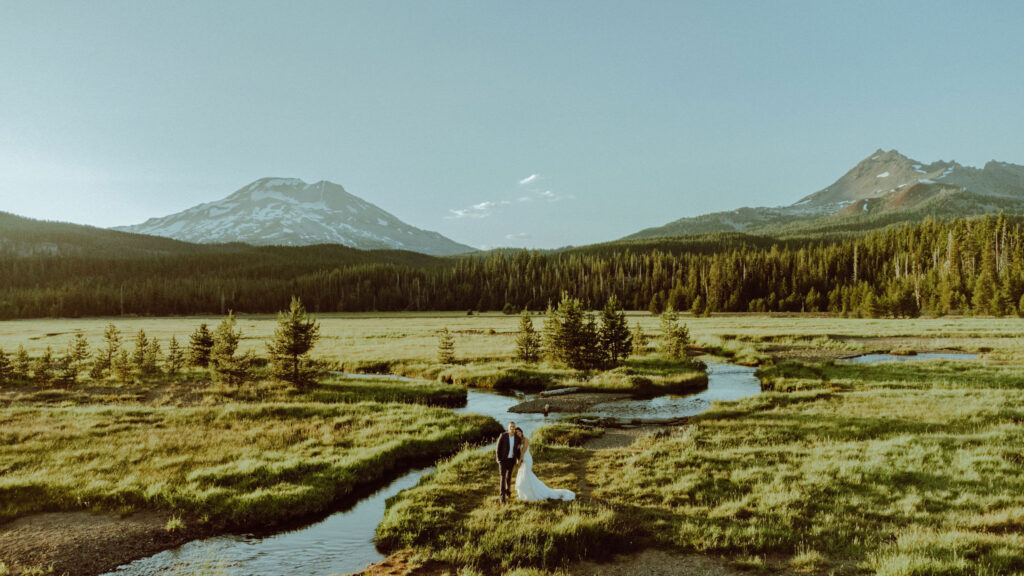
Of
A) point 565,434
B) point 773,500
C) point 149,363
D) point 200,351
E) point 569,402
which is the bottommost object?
point 569,402

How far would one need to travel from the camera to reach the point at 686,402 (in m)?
32.7

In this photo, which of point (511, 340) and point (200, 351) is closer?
point (200, 351)

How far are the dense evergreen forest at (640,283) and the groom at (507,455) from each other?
4077 inches

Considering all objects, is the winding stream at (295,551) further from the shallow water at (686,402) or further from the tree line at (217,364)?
the tree line at (217,364)

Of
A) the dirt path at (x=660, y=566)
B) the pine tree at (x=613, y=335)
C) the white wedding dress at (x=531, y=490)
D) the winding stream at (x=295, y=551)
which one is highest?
the pine tree at (x=613, y=335)

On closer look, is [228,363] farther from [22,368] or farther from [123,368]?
[22,368]

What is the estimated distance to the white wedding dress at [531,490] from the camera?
600 inches

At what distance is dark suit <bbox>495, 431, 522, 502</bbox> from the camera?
1538 centimetres

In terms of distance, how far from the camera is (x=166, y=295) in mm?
151500

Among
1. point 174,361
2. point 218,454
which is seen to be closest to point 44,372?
point 174,361

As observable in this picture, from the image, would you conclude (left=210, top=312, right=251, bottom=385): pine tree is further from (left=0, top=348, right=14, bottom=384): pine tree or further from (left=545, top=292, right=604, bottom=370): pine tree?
(left=545, top=292, right=604, bottom=370): pine tree

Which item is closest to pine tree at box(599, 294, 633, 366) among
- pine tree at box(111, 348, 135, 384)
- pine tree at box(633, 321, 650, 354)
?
pine tree at box(633, 321, 650, 354)

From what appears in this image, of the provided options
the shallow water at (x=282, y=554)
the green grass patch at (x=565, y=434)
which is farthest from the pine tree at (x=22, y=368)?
the green grass patch at (x=565, y=434)

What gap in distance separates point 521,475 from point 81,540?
41.2 ft
